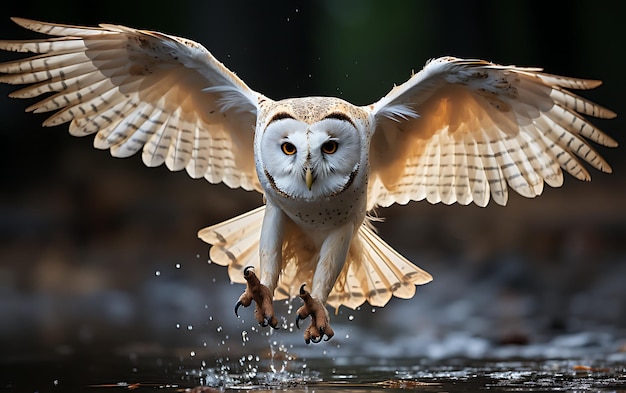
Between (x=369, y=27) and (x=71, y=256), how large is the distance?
430 centimetres

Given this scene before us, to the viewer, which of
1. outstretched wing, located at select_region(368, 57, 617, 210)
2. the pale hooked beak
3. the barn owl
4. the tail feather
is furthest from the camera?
the tail feather

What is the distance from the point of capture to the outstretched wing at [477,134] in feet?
14.9

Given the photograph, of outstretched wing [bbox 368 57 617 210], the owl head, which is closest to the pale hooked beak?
the owl head

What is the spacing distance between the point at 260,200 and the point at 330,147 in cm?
593

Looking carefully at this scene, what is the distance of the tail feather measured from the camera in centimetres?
522

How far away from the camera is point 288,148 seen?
414 cm

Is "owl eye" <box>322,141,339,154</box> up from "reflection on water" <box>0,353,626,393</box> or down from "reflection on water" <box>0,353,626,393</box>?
up

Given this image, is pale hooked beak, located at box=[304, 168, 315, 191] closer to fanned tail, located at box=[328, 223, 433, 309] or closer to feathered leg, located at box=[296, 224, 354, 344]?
feathered leg, located at box=[296, 224, 354, 344]

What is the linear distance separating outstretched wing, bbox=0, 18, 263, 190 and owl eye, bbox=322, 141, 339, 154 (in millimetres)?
747

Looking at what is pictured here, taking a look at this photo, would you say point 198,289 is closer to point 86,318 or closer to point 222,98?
point 86,318

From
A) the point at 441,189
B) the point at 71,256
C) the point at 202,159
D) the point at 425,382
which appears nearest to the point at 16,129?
the point at 71,256

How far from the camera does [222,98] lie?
495 cm

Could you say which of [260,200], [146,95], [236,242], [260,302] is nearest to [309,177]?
[260,302]

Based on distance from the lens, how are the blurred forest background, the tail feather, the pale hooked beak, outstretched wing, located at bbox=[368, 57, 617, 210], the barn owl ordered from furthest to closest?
the blurred forest background → the tail feather → outstretched wing, located at bbox=[368, 57, 617, 210] → the barn owl → the pale hooked beak
